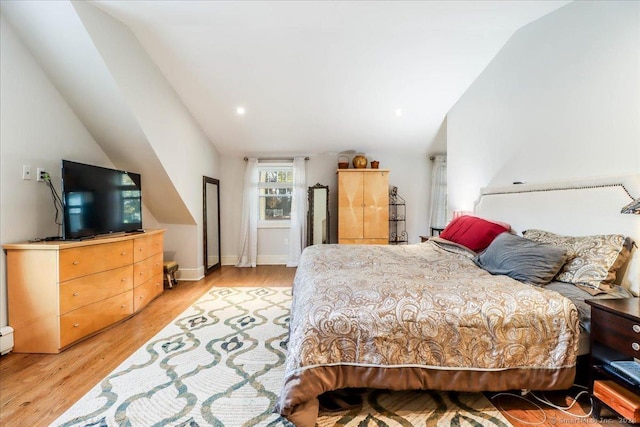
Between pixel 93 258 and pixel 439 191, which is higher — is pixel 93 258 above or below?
below

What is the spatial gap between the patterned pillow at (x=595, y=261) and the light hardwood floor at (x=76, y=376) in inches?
26.6

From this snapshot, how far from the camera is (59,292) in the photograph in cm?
208

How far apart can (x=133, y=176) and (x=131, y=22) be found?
5.01 ft

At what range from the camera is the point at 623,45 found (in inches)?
69.4

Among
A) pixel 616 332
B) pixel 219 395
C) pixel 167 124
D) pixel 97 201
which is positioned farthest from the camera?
pixel 167 124

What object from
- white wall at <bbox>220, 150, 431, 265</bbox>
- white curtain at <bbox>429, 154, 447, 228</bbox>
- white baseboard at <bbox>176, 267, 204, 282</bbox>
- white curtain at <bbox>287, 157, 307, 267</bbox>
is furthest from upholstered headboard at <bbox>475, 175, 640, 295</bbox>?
white baseboard at <bbox>176, 267, 204, 282</bbox>

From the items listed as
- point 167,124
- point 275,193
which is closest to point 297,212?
point 275,193

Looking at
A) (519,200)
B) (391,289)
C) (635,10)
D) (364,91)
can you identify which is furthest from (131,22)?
(519,200)

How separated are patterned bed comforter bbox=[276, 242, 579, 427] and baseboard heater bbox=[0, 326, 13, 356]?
7.59ft

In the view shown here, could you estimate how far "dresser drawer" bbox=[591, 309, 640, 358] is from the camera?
4.07 feet

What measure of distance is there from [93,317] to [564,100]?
4.32 meters

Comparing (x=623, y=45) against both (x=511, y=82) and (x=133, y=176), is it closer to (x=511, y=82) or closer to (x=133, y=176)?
(x=511, y=82)

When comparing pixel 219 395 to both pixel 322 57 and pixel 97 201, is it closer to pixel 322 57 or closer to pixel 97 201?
pixel 97 201

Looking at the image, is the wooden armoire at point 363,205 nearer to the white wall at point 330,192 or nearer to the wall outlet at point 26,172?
the white wall at point 330,192
